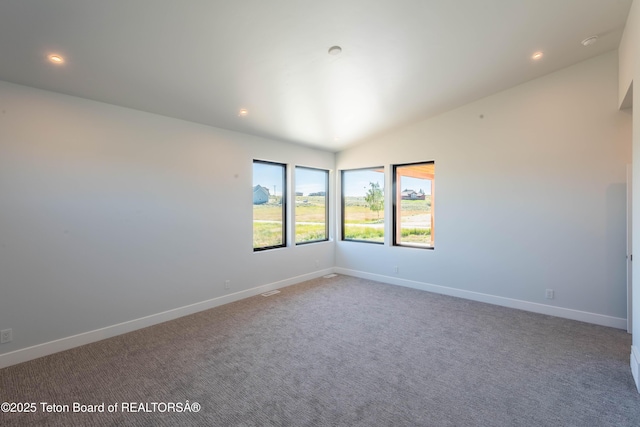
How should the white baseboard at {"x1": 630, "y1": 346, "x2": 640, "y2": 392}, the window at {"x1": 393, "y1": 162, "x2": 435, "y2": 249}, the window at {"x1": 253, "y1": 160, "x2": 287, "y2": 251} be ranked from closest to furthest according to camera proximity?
the white baseboard at {"x1": 630, "y1": 346, "x2": 640, "y2": 392}, the window at {"x1": 253, "y1": 160, "x2": 287, "y2": 251}, the window at {"x1": 393, "y1": 162, "x2": 435, "y2": 249}

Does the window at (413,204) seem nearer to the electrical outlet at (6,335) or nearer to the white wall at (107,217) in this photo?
the white wall at (107,217)

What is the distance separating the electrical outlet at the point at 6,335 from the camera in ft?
8.82

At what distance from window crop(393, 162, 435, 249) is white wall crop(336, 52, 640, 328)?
237 mm

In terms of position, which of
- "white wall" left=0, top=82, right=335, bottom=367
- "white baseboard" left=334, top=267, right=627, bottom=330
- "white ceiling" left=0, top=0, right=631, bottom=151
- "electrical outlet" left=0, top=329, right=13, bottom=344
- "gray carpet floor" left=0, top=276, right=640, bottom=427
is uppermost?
"white ceiling" left=0, top=0, right=631, bottom=151

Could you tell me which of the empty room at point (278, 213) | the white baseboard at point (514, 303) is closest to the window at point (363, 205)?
the empty room at point (278, 213)

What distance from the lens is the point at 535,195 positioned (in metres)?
3.96

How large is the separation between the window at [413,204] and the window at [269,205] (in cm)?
210

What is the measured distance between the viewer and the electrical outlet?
269 centimetres

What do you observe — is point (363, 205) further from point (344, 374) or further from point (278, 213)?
point (344, 374)

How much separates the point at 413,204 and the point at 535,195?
5.99 ft

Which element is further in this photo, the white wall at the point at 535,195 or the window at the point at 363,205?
the window at the point at 363,205

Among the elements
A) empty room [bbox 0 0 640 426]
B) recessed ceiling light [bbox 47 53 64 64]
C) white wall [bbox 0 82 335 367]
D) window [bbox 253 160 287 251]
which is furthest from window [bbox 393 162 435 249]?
recessed ceiling light [bbox 47 53 64 64]

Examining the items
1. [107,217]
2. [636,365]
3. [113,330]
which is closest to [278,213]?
[107,217]

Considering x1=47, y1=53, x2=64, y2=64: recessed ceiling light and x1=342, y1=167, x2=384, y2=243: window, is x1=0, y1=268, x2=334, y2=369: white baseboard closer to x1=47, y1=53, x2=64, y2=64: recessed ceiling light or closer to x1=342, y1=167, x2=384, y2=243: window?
x1=342, y1=167, x2=384, y2=243: window
